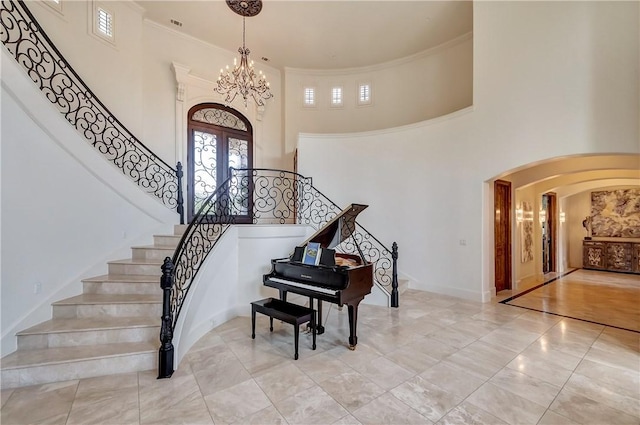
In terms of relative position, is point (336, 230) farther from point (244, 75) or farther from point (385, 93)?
point (385, 93)

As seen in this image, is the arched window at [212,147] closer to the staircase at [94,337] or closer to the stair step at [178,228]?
the stair step at [178,228]

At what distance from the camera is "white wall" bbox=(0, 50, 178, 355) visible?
3.04 m

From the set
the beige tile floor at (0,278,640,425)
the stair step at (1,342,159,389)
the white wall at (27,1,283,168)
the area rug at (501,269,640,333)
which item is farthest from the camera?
the white wall at (27,1,283,168)

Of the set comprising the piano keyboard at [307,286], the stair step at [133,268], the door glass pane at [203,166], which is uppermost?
the door glass pane at [203,166]

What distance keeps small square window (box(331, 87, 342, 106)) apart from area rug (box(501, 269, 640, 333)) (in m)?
6.63

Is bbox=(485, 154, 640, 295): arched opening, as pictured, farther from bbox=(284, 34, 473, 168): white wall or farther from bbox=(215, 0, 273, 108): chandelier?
bbox=(215, 0, 273, 108): chandelier

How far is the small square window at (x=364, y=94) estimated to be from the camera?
27.7 ft

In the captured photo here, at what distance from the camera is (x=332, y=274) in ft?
11.9

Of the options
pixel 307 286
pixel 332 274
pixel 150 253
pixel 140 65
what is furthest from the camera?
pixel 140 65

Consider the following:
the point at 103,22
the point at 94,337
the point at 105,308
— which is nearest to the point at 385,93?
the point at 103,22

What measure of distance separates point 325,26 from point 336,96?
2.11 meters

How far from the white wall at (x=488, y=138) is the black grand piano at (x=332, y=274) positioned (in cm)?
291

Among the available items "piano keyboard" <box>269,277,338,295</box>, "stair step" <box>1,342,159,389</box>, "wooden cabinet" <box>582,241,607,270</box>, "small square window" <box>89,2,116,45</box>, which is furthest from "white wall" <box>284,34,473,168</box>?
"wooden cabinet" <box>582,241,607,270</box>

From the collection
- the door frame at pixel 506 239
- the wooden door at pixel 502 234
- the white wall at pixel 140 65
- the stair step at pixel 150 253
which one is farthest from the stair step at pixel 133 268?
the door frame at pixel 506 239
